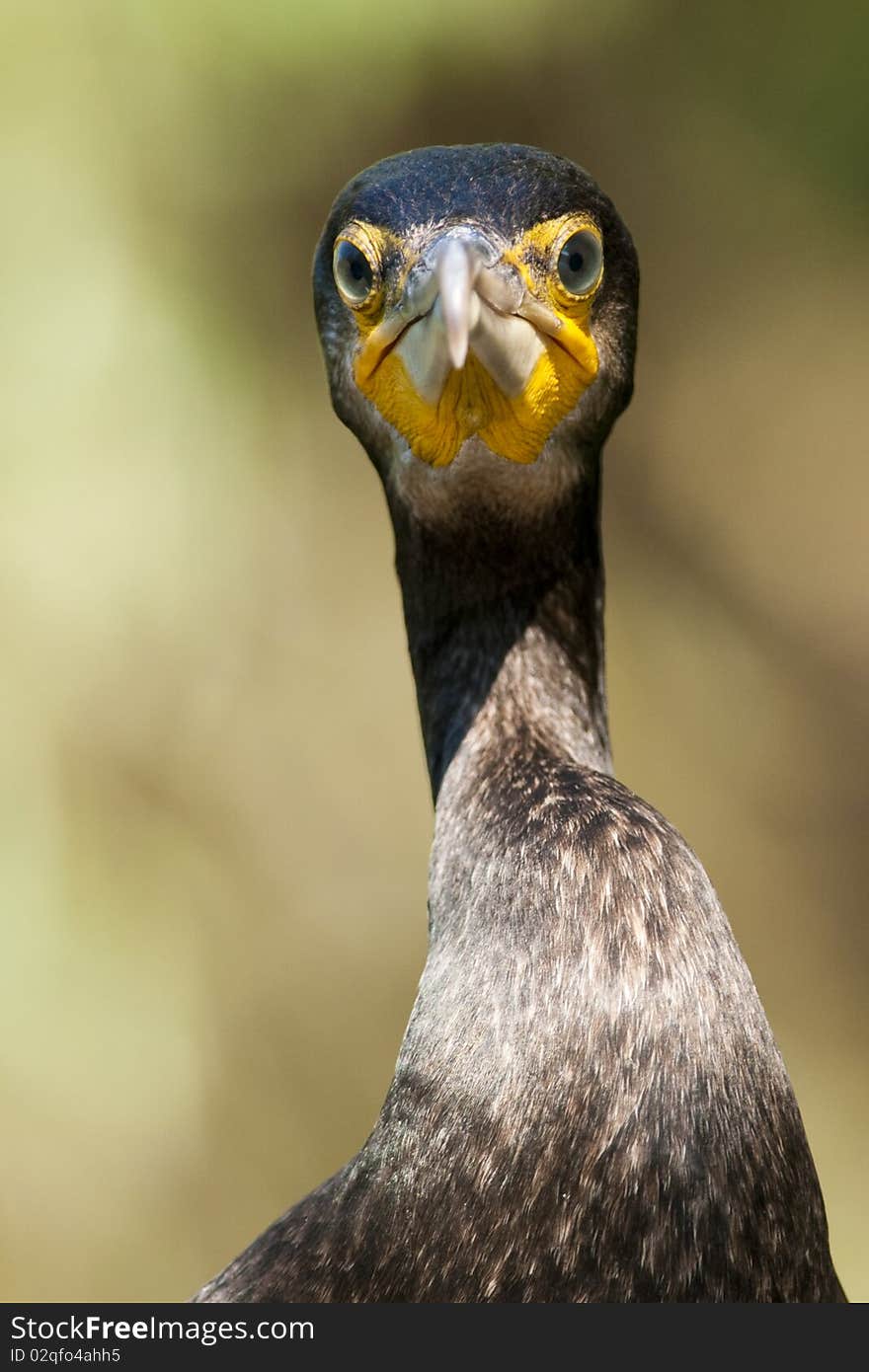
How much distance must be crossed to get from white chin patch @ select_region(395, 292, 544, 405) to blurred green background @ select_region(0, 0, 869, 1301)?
3237mm

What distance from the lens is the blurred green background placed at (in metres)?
5.07

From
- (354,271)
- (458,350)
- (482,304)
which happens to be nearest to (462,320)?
(458,350)

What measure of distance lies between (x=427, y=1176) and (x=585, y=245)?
4.11 ft

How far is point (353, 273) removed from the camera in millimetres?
2182

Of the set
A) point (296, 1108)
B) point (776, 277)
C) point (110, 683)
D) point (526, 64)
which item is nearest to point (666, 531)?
point (776, 277)

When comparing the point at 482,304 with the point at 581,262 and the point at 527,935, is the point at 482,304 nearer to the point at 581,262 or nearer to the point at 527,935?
the point at 581,262

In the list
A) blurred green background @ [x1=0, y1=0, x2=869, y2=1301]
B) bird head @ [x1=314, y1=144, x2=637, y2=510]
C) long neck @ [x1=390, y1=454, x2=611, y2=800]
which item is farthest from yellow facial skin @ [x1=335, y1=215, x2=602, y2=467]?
blurred green background @ [x1=0, y1=0, x2=869, y2=1301]

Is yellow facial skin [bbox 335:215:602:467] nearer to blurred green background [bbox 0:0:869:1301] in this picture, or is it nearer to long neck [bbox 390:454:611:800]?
long neck [bbox 390:454:611:800]

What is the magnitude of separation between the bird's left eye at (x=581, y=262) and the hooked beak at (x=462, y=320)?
0.23ft

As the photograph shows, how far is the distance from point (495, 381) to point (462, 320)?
23 centimetres

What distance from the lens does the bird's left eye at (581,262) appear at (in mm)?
2150

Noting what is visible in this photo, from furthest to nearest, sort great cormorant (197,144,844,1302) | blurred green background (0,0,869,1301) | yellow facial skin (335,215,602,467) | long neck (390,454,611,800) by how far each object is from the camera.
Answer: blurred green background (0,0,869,1301) < long neck (390,454,611,800) < yellow facial skin (335,215,602,467) < great cormorant (197,144,844,1302)

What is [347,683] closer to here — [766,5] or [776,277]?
[776,277]

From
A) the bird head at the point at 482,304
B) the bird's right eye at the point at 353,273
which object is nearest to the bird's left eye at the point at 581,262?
the bird head at the point at 482,304
